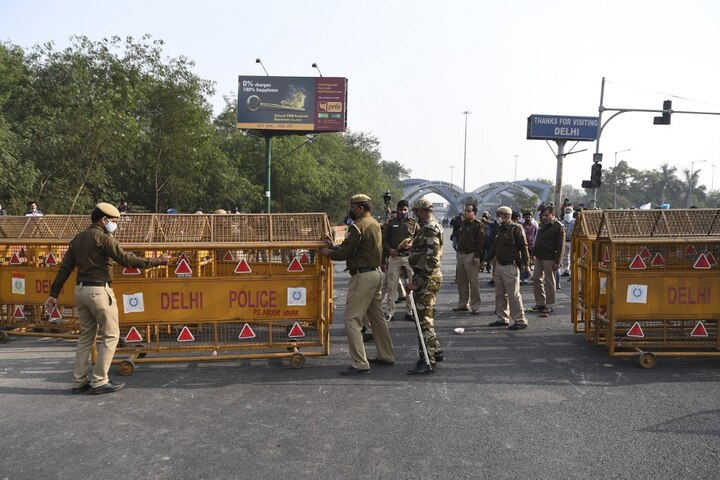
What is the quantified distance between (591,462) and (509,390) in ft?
5.57

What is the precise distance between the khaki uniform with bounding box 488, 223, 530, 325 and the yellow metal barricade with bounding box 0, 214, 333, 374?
330 cm

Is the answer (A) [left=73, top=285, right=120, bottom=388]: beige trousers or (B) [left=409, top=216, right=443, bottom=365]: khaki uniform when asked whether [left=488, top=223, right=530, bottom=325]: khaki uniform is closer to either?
(B) [left=409, top=216, right=443, bottom=365]: khaki uniform

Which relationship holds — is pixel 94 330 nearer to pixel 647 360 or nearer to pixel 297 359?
pixel 297 359

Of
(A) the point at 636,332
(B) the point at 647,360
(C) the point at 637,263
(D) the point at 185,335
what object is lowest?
(B) the point at 647,360

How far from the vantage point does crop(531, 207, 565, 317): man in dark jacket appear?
32.7 feet

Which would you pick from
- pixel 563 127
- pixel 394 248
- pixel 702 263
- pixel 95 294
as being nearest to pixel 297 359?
pixel 95 294

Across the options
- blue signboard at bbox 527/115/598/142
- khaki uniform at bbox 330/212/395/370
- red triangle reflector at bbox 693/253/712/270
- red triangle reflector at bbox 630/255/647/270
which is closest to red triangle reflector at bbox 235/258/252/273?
khaki uniform at bbox 330/212/395/370

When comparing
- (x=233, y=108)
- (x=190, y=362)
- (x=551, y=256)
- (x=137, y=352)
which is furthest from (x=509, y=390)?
(x=233, y=108)

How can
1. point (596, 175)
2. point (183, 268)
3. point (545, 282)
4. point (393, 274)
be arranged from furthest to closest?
point (596, 175)
point (545, 282)
point (393, 274)
point (183, 268)

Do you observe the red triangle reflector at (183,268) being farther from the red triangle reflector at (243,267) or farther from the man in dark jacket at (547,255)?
the man in dark jacket at (547,255)

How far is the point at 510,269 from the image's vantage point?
8.95 meters

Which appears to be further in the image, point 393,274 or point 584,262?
point 393,274

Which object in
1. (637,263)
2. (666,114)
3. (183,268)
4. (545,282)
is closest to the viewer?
(183,268)

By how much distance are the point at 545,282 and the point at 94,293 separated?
7530 mm
